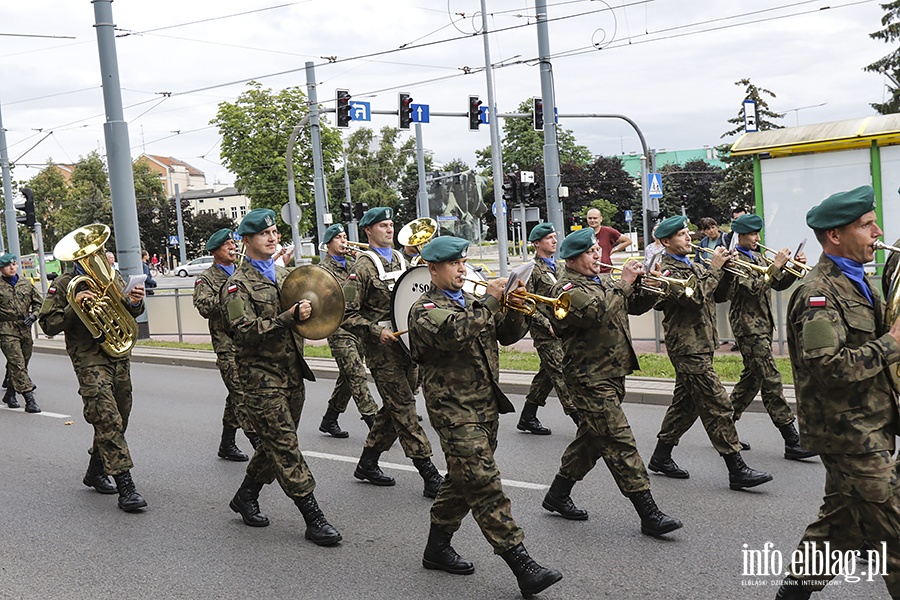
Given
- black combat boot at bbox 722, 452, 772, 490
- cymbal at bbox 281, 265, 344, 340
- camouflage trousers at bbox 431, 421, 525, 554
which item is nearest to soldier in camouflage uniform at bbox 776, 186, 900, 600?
camouflage trousers at bbox 431, 421, 525, 554

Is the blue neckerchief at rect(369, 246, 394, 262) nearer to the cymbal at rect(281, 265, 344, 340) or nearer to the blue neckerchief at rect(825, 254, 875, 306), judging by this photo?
the cymbal at rect(281, 265, 344, 340)

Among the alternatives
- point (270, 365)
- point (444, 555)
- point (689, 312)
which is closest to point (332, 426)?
point (270, 365)

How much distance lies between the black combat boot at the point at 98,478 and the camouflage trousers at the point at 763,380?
4.98 metres

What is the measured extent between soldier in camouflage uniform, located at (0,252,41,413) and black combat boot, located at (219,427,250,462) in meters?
4.59

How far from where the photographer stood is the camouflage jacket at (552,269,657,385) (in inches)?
228

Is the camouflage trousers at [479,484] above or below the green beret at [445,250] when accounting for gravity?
below

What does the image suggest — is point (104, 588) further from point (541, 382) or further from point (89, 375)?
point (541, 382)

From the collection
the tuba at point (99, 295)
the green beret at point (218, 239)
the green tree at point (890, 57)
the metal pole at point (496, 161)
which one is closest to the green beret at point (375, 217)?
the green beret at point (218, 239)

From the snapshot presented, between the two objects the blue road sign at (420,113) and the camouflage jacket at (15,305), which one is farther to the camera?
the blue road sign at (420,113)

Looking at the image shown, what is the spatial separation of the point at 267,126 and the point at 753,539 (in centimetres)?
4853

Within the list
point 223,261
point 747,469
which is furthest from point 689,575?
point 223,261

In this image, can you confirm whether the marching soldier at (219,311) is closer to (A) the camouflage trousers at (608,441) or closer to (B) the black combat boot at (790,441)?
(A) the camouflage trousers at (608,441)

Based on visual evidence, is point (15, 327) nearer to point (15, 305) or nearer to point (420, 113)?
point (15, 305)

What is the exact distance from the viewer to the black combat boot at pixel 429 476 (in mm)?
6930
